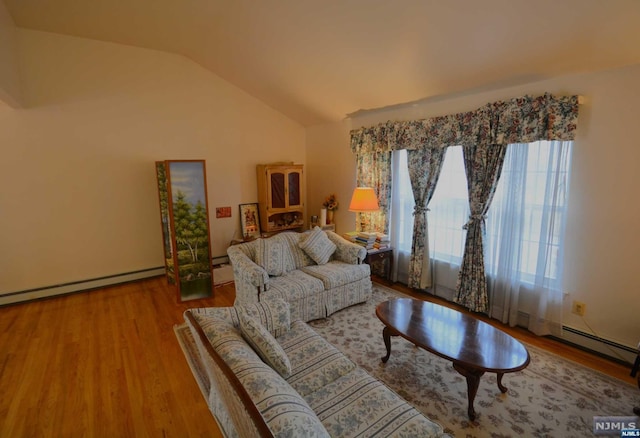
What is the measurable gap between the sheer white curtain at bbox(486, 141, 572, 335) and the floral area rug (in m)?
0.44

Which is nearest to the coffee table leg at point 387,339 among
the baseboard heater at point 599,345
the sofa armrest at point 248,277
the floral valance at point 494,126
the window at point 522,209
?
the sofa armrest at point 248,277

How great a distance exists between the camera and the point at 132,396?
2168 mm

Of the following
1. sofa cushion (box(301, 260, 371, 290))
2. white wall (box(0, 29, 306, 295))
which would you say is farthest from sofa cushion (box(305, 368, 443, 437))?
white wall (box(0, 29, 306, 295))

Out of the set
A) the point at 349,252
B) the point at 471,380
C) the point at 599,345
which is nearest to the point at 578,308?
the point at 599,345

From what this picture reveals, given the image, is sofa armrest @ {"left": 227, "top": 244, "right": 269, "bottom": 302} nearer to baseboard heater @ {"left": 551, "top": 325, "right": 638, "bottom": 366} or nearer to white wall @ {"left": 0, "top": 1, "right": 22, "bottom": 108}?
white wall @ {"left": 0, "top": 1, "right": 22, "bottom": 108}

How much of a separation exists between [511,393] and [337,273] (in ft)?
5.73

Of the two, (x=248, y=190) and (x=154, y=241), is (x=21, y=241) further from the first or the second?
(x=248, y=190)

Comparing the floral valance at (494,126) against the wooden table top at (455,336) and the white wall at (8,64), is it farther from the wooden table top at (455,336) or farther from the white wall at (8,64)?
the white wall at (8,64)

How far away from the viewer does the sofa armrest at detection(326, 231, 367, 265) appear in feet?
11.7

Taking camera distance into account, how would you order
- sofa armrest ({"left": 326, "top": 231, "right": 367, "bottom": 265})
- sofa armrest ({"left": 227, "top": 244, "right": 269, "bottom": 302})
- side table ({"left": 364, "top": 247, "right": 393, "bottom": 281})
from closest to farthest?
sofa armrest ({"left": 227, "top": 244, "right": 269, "bottom": 302})
sofa armrest ({"left": 326, "top": 231, "right": 367, "bottom": 265})
side table ({"left": 364, "top": 247, "right": 393, "bottom": 281})

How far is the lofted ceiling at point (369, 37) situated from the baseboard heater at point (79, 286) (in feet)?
9.45

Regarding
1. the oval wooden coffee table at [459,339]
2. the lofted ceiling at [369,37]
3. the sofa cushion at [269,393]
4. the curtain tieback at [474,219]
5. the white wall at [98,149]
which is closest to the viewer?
the sofa cushion at [269,393]

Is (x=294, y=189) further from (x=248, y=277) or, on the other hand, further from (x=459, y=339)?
(x=459, y=339)

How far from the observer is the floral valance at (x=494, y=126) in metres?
2.51
